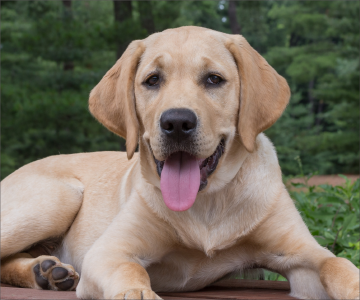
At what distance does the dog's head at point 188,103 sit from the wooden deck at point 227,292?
0.62 m

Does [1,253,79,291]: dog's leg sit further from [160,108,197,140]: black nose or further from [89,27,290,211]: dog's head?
[160,108,197,140]: black nose

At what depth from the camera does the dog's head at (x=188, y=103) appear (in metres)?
2.84

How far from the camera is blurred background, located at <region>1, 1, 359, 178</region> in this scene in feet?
43.6

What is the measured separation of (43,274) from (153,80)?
160 cm

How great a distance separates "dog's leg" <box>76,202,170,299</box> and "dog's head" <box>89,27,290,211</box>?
0.98 ft

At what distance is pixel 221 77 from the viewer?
3143 mm

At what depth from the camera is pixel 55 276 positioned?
3.37 m

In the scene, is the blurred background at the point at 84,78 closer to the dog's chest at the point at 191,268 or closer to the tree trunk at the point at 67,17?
the tree trunk at the point at 67,17

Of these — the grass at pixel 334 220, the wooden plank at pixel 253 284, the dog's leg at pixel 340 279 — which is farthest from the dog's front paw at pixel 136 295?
the grass at pixel 334 220

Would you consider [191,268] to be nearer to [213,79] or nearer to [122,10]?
[213,79]

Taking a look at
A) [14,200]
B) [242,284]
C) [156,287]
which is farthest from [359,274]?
[14,200]

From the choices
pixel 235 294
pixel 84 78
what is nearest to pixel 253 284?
pixel 235 294

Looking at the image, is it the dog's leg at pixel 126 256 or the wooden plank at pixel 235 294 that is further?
the wooden plank at pixel 235 294

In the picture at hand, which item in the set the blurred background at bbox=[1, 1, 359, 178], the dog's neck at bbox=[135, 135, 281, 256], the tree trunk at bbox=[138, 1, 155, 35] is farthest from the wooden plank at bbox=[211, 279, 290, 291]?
the tree trunk at bbox=[138, 1, 155, 35]
